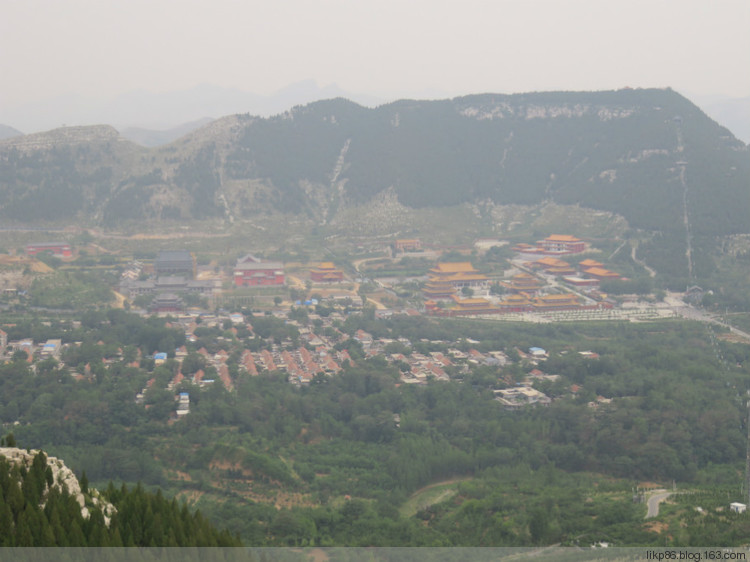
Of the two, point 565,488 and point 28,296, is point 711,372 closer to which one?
point 565,488

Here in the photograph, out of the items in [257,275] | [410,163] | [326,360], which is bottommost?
[326,360]

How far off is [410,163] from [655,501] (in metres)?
46.8

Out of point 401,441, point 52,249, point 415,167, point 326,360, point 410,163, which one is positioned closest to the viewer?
point 401,441

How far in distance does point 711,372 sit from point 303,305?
19.4 metres

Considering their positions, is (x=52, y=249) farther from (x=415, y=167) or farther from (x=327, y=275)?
(x=415, y=167)

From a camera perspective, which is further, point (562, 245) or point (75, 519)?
point (562, 245)

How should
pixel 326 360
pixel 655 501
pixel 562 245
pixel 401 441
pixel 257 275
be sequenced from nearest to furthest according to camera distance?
1. pixel 655 501
2. pixel 401 441
3. pixel 326 360
4. pixel 257 275
5. pixel 562 245

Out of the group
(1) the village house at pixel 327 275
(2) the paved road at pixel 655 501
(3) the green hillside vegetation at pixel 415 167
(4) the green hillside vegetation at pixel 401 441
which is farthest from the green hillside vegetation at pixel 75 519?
(3) the green hillside vegetation at pixel 415 167

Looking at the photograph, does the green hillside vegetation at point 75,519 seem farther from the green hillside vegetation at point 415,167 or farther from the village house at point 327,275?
the green hillside vegetation at point 415,167

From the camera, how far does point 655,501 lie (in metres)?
19.0

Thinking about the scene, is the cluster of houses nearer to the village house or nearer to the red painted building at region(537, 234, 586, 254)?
the village house

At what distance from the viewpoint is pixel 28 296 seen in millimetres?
38219

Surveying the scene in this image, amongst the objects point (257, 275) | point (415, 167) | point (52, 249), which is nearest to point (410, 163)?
point (415, 167)

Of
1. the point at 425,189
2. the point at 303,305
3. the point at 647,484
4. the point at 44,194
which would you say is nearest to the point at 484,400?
the point at 647,484
